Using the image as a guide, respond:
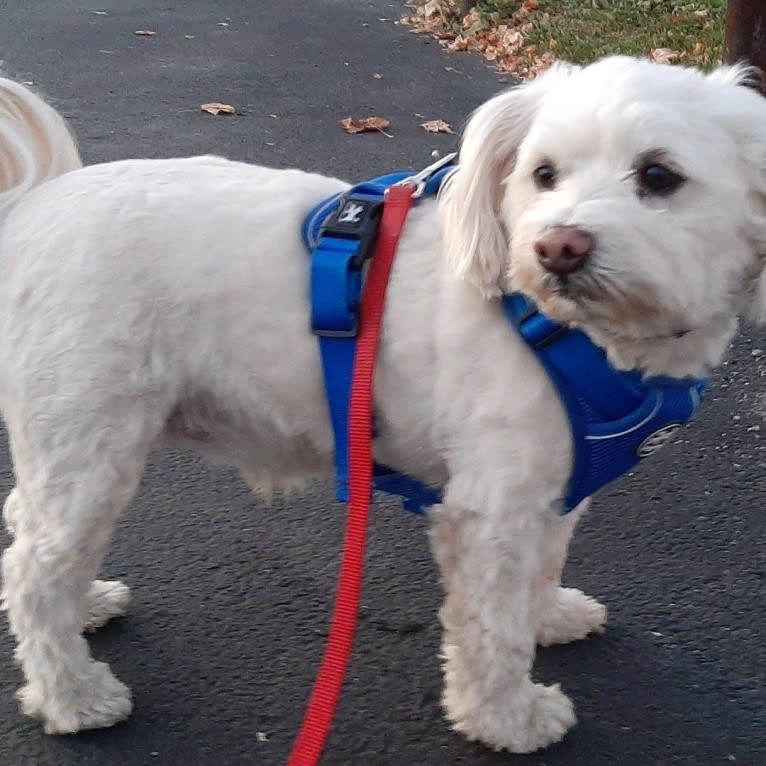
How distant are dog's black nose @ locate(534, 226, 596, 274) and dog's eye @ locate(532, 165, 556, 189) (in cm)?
25

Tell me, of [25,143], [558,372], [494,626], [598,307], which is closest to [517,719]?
[494,626]

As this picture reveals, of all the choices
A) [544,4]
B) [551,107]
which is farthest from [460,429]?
[544,4]

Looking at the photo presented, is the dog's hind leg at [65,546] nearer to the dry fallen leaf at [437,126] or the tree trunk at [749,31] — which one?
the tree trunk at [749,31]

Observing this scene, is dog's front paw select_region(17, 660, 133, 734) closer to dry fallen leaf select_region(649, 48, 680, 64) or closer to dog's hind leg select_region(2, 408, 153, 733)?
dog's hind leg select_region(2, 408, 153, 733)

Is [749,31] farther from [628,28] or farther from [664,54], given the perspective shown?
[628,28]

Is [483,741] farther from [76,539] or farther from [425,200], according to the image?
[425,200]

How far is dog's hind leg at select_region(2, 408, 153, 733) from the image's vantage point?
2645 mm

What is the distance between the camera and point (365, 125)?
7.68m

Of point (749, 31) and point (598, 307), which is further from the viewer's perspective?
point (749, 31)

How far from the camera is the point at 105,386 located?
102 inches

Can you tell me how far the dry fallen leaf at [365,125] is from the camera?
7.66 meters

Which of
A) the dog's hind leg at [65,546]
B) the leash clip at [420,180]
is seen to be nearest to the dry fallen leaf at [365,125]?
the leash clip at [420,180]

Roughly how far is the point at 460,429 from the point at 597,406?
32 cm

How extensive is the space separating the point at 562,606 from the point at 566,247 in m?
1.39
